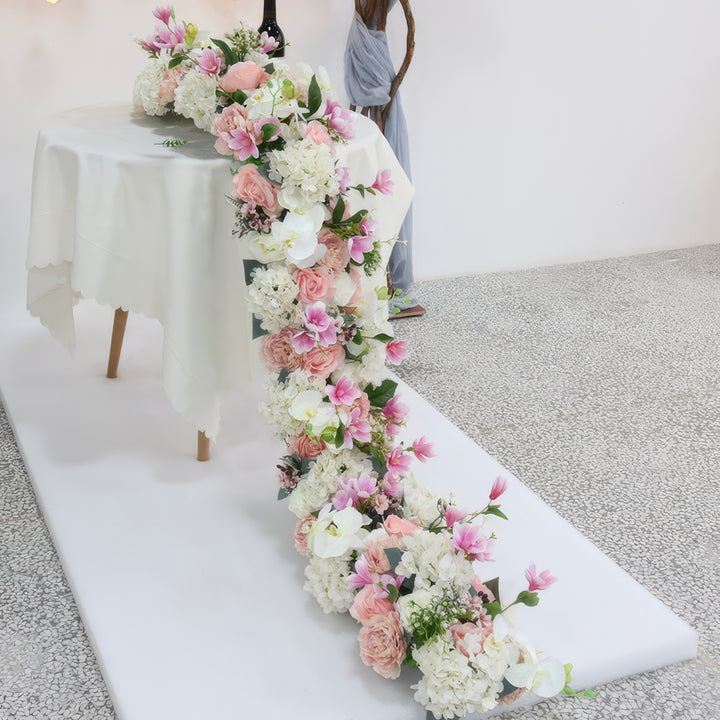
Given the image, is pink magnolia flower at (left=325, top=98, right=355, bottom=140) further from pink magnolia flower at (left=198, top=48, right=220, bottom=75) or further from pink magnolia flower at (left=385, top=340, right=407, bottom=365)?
pink magnolia flower at (left=385, top=340, right=407, bottom=365)

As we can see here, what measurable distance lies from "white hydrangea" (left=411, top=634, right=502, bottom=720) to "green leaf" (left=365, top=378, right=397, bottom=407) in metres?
0.57

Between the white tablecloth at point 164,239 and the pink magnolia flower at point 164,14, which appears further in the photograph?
the pink magnolia flower at point 164,14

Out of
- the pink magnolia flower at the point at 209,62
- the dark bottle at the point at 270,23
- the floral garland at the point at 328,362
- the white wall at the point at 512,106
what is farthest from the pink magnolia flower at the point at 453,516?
the white wall at the point at 512,106

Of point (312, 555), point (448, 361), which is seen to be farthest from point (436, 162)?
point (312, 555)

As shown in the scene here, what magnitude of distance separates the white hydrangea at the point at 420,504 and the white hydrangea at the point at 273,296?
1.42 feet

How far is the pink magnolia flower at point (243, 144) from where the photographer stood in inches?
73.0

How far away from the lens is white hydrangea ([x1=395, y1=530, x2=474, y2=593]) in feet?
5.18

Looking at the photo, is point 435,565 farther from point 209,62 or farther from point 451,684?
point 209,62

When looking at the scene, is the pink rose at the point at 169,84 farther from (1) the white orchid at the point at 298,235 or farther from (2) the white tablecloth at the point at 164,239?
(1) the white orchid at the point at 298,235

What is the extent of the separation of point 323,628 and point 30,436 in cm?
114

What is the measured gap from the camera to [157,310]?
6.89 feet

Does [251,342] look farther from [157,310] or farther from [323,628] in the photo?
[323,628]

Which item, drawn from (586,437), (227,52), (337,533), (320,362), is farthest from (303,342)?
(586,437)

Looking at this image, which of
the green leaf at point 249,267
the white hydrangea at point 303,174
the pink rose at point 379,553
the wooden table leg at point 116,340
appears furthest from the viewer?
the wooden table leg at point 116,340
